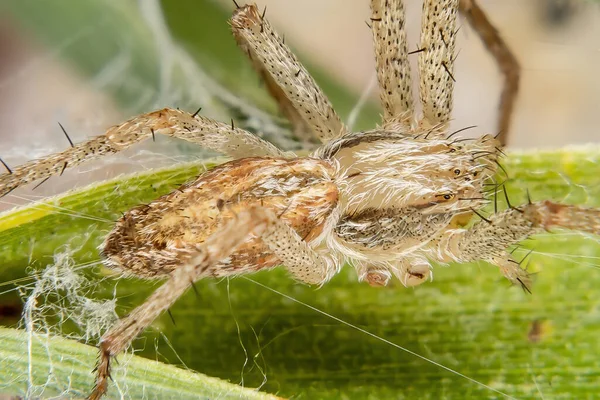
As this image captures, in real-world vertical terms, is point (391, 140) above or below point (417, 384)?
above

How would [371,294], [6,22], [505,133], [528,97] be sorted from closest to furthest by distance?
[371,294], [6,22], [505,133], [528,97]

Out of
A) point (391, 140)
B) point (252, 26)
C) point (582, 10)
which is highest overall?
point (582, 10)

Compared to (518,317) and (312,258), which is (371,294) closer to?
(312,258)

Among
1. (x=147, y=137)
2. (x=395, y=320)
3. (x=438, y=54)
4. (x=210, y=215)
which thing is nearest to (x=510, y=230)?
(x=395, y=320)

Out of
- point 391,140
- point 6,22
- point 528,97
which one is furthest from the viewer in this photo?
point 528,97

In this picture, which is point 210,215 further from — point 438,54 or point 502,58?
Answer: point 502,58

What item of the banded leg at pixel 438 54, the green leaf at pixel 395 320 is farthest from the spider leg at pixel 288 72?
the green leaf at pixel 395 320

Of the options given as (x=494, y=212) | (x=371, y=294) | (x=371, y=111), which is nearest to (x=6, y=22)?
(x=371, y=111)
